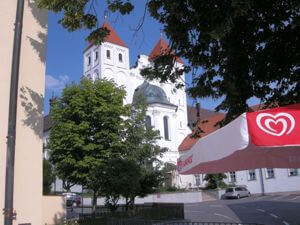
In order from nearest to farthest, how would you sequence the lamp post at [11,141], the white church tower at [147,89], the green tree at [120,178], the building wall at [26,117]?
the lamp post at [11,141]
the building wall at [26,117]
the green tree at [120,178]
the white church tower at [147,89]

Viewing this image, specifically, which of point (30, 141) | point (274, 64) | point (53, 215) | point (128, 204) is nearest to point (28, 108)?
point (30, 141)

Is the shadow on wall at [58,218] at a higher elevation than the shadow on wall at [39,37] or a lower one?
lower

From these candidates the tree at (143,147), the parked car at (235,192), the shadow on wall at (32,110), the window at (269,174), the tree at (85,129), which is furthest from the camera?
the window at (269,174)

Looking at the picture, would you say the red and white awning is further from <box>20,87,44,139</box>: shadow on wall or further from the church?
the church

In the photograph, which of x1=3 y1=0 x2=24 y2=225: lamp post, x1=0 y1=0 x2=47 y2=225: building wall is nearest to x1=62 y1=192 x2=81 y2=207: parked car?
x1=0 y1=0 x2=47 y2=225: building wall

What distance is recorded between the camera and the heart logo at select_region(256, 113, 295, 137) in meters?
4.33

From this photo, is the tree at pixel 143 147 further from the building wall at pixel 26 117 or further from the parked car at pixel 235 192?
A: the parked car at pixel 235 192

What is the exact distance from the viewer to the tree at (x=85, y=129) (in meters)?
25.6

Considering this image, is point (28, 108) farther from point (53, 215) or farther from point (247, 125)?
point (247, 125)

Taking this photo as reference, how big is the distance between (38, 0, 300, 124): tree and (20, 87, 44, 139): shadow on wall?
2.23 metres

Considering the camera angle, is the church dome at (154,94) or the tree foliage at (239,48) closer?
the tree foliage at (239,48)

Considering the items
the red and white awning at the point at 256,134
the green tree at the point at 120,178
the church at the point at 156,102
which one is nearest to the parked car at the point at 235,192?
the church at the point at 156,102

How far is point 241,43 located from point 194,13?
162 centimetres

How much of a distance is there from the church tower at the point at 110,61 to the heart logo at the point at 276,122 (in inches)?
2388
